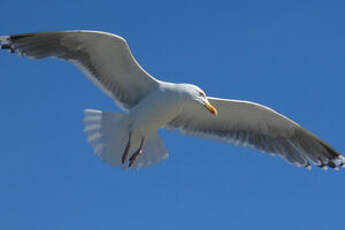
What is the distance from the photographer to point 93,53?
19.9ft

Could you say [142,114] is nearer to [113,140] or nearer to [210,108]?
[113,140]

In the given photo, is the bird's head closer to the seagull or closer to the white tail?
the seagull

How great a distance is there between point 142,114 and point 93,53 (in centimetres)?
72

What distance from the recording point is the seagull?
5875mm

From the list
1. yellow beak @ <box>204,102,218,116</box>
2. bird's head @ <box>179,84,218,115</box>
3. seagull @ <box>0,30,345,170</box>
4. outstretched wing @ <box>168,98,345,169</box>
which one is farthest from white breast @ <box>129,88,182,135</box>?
outstretched wing @ <box>168,98,345,169</box>

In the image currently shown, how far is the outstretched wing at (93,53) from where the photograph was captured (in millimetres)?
5887

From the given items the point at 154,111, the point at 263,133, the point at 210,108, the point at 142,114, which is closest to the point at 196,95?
the point at 210,108

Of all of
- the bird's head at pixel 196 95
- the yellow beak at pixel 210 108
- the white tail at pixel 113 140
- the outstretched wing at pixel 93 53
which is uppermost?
the outstretched wing at pixel 93 53

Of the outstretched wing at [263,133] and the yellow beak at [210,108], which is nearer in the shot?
the yellow beak at [210,108]

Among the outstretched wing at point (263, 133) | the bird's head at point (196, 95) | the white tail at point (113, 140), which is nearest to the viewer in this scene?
the bird's head at point (196, 95)

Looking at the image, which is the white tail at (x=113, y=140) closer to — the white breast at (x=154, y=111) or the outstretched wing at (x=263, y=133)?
the white breast at (x=154, y=111)

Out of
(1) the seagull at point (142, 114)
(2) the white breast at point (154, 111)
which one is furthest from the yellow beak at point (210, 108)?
(2) the white breast at point (154, 111)

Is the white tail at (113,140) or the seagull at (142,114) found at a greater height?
the seagull at (142,114)

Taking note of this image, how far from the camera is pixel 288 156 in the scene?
22.0 ft
